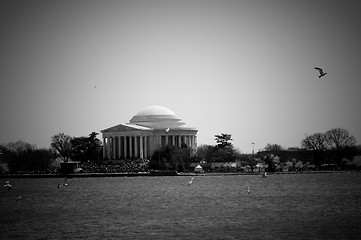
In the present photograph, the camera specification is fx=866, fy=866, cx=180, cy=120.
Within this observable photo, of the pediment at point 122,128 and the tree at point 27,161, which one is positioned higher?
the pediment at point 122,128

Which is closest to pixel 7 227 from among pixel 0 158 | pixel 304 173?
pixel 304 173

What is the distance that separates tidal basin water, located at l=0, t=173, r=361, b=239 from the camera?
5444cm

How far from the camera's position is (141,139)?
19412 centimetres

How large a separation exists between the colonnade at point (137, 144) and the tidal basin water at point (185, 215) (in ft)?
315

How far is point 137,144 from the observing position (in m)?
194

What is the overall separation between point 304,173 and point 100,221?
4078 inches

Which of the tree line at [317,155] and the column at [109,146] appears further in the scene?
the column at [109,146]

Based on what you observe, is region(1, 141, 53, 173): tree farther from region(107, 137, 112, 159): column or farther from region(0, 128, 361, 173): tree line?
region(107, 137, 112, 159): column

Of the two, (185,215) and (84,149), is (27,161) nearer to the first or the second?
(84,149)

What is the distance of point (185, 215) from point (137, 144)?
129 meters

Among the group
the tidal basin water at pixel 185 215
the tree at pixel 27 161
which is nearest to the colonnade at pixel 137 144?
the tree at pixel 27 161

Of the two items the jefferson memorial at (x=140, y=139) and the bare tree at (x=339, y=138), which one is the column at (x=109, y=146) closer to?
the jefferson memorial at (x=140, y=139)

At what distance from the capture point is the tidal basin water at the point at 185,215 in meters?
54.4

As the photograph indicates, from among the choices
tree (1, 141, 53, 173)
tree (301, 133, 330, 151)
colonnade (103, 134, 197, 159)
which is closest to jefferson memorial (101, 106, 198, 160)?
colonnade (103, 134, 197, 159)
